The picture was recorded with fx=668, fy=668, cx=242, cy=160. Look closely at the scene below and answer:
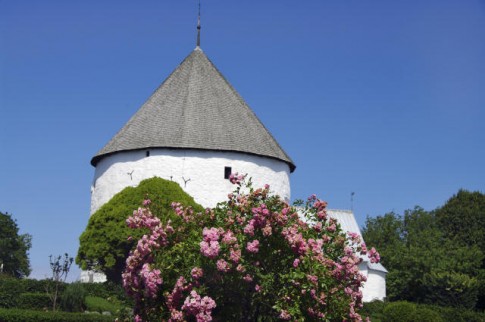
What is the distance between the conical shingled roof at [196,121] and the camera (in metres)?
31.6

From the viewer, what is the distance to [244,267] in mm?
10766

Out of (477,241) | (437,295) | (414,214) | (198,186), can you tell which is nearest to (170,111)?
(198,186)

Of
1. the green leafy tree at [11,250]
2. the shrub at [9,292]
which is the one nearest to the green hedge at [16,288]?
the shrub at [9,292]

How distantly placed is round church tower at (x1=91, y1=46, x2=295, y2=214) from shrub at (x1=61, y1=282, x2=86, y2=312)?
6.39 metres

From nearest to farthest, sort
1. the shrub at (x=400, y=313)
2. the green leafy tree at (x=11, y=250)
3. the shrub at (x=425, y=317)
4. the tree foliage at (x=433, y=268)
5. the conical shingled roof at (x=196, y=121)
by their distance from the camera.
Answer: the shrub at (x=425, y=317), the shrub at (x=400, y=313), the conical shingled roof at (x=196, y=121), the tree foliage at (x=433, y=268), the green leafy tree at (x=11, y=250)

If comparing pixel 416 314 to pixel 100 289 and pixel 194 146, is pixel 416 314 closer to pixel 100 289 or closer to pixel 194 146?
pixel 194 146

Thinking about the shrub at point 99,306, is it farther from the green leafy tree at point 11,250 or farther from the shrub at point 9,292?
the green leafy tree at point 11,250

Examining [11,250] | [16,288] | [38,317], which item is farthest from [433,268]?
[11,250]

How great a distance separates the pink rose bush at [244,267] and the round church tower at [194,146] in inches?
731

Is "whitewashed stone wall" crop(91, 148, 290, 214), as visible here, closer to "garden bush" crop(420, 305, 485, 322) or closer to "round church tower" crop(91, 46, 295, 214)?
"round church tower" crop(91, 46, 295, 214)

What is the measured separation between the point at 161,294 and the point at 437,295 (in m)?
34.4

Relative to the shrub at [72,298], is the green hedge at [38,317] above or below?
below

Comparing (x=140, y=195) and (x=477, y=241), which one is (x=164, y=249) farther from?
(x=477, y=241)

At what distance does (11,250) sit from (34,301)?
42824mm
